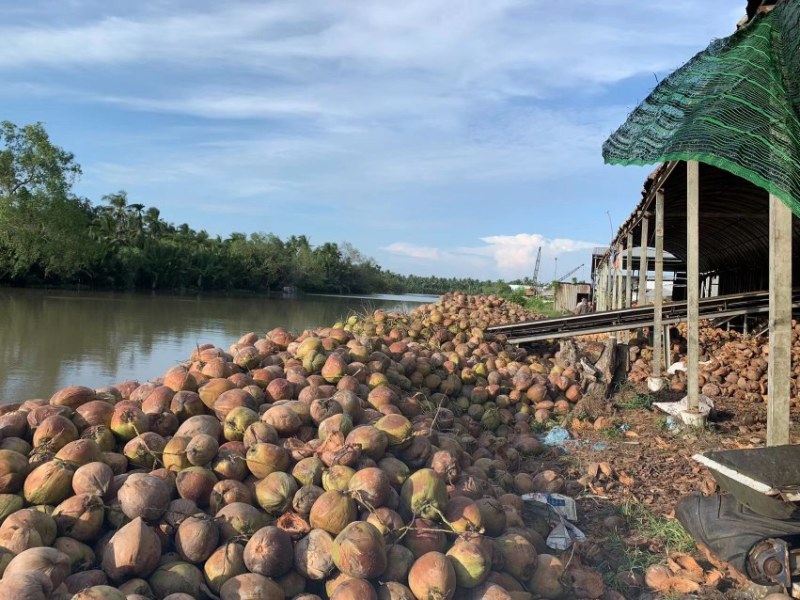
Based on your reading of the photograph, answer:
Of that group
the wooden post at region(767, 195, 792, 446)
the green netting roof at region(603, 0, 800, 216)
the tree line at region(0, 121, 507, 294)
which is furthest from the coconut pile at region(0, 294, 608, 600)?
the tree line at region(0, 121, 507, 294)

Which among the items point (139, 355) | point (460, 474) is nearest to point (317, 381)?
point (460, 474)

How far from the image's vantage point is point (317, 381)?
4285 millimetres

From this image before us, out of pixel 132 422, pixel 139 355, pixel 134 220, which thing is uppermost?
pixel 134 220

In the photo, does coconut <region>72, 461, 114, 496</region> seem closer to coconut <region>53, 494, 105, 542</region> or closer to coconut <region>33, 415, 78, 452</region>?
coconut <region>53, 494, 105, 542</region>

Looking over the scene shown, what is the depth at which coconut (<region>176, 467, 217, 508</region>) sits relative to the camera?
2889 millimetres

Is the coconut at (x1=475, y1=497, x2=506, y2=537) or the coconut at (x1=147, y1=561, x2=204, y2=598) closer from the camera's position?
the coconut at (x1=147, y1=561, x2=204, y2=598)

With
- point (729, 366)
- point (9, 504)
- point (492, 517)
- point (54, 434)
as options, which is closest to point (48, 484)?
point (9, 504)

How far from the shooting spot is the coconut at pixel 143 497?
2668 millimetres

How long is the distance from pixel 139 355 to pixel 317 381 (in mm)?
12752

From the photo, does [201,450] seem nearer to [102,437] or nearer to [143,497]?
[143,497]

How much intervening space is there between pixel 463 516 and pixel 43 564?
1770 mm

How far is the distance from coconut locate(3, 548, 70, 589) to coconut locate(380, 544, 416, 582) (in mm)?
1249

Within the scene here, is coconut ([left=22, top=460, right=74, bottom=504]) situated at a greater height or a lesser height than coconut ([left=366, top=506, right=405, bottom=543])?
greater

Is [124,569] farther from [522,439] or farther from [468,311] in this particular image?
[468,311]
